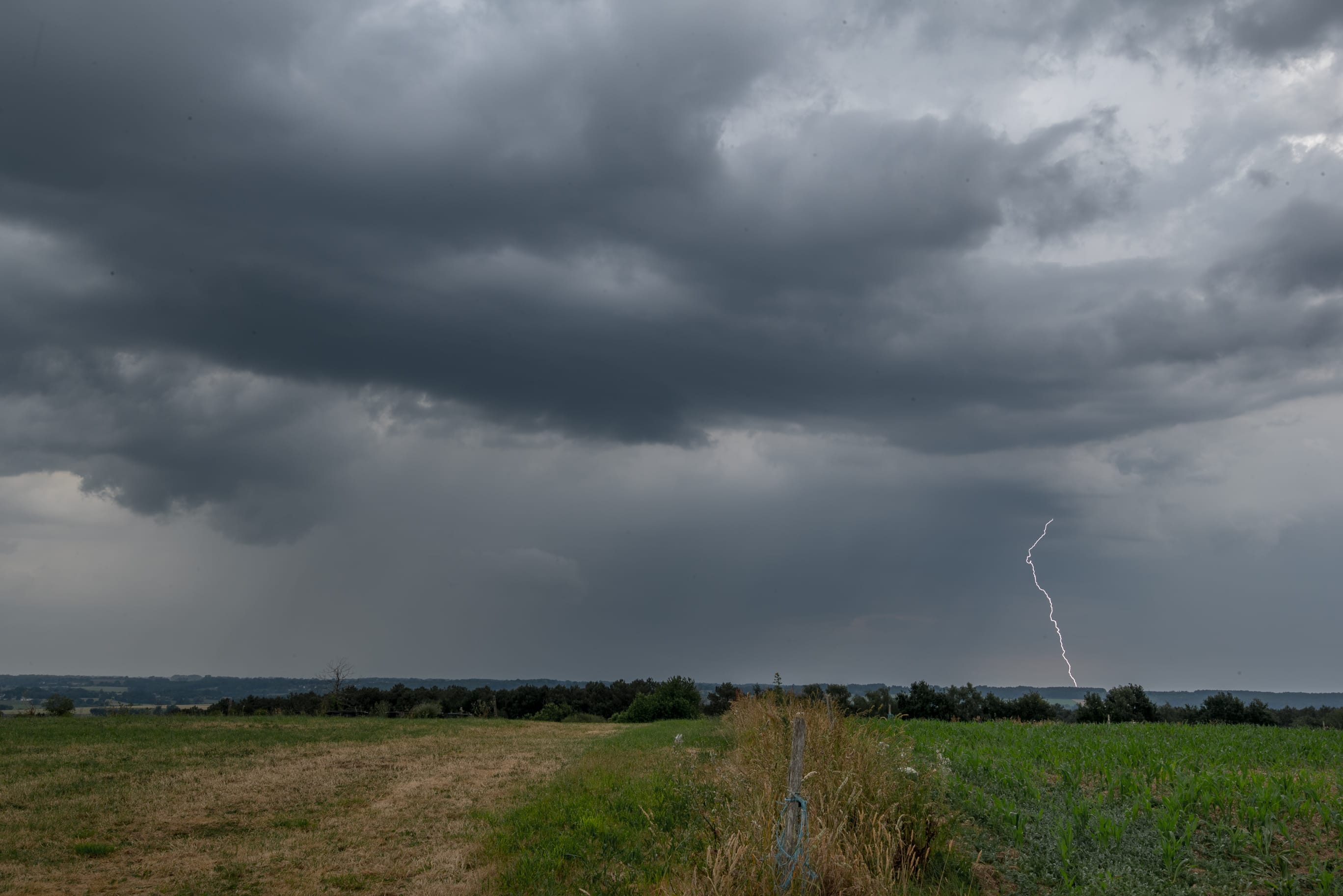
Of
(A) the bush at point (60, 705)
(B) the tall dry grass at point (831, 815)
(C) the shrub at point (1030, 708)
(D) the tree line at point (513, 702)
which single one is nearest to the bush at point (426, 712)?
(D) the tree line at point (513, 702)

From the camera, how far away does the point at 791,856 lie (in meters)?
6.72

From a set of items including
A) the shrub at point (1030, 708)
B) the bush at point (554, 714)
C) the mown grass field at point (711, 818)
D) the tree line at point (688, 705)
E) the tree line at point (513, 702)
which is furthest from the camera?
the bush at point (554, 714)

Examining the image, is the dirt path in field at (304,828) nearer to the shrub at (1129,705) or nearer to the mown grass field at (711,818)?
the mown grass field at (711,818)

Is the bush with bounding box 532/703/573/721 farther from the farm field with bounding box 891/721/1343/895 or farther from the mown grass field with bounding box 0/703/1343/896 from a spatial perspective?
the farm field with bounding box 891/721/1343/895

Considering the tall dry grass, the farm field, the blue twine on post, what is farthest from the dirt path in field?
the farm field

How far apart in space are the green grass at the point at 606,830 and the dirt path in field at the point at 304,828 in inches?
23.4

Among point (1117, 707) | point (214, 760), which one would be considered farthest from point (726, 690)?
point (214, 760)

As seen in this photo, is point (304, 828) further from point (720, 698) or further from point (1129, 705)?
point (720, 698)

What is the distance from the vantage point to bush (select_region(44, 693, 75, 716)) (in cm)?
4112

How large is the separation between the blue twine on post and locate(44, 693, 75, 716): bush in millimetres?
46812

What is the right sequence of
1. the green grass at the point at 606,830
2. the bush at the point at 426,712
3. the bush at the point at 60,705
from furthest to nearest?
the bush at the point at 426,712, the bush at the point at 60,705, the green grass at the point at 606,830

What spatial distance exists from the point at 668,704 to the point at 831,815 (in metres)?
46.4

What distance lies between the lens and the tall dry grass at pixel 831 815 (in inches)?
261

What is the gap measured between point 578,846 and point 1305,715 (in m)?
46.7
